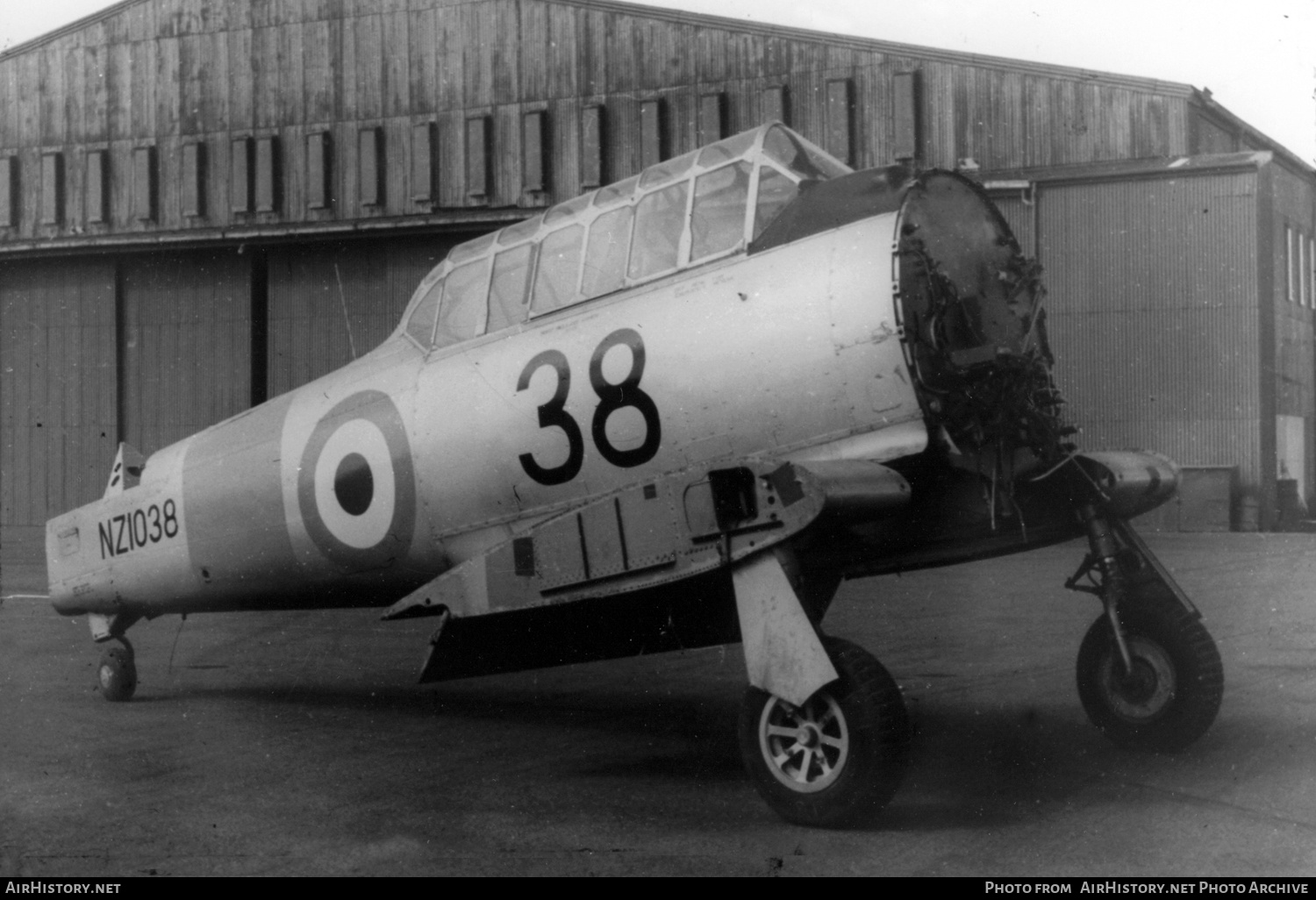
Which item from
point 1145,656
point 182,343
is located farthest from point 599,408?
point 182,343

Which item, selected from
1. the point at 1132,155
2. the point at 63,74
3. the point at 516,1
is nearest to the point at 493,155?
the point at 516,1

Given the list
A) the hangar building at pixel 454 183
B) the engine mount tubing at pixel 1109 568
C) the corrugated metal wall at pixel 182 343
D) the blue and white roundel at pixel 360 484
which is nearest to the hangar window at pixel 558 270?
the blue and white roundel at pixel 360 484

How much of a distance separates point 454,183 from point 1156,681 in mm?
26675

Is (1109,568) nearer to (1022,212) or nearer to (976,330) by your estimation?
(976,330)

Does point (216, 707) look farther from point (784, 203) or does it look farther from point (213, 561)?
point (784, 203)

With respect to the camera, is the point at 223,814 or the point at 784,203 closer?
the point at 223,814

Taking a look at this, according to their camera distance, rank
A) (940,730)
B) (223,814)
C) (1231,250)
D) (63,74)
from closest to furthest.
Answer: (223,814) < (940,730) < (1231,250) < (63,74)

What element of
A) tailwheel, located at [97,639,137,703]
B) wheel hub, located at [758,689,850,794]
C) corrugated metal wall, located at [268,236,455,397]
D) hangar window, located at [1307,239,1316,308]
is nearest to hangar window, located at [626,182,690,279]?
wheel hub, located at [758,689,850,794]

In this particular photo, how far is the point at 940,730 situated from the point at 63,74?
3205 centimetres

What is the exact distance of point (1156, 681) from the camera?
23.4ft

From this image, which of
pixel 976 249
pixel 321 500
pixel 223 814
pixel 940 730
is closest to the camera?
pixel 223 814

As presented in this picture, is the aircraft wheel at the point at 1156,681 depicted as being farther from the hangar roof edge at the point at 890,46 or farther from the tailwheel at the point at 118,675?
the hangar roof edge at the point at 890,46

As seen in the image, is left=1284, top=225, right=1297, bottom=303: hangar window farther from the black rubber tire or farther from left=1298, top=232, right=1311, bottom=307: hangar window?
the black rubber tire

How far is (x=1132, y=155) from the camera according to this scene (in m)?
26.8
